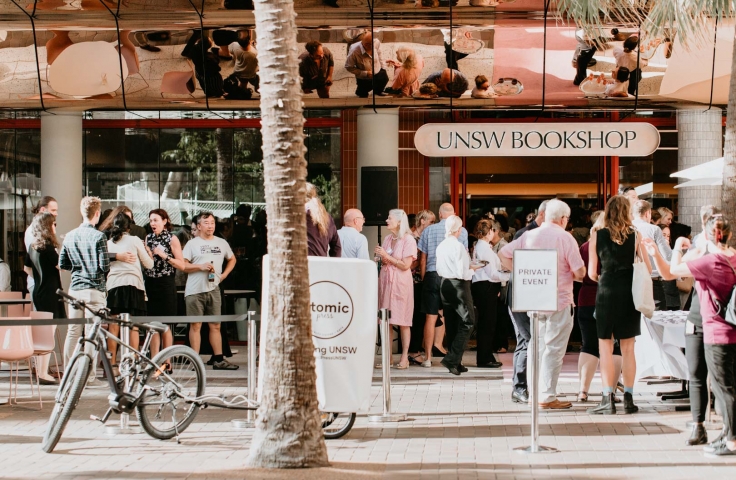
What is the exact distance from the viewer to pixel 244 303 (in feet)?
52.5

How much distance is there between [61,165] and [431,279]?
19.7ft

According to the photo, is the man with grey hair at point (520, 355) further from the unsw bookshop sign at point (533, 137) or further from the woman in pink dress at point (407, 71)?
the woman in pink dress at point (407, 71)

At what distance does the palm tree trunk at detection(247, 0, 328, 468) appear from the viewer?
23.6 ft

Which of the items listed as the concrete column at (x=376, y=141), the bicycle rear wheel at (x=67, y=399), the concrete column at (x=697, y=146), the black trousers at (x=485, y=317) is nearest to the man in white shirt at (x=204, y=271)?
the concrete column at (x=376, y=141)

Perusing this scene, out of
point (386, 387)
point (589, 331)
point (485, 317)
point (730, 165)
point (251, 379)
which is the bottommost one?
point (386, 387)

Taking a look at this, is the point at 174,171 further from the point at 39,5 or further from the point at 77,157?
the point at 39,5

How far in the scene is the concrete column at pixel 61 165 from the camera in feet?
51.1

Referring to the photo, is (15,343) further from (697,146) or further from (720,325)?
(697,146)

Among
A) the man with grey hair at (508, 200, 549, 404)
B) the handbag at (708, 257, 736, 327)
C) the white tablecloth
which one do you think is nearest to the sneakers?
the man with grey hair at (508, 200, 549, 404)

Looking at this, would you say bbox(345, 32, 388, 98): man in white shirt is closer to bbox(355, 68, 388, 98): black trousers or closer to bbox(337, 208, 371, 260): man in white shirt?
bbox(355, 68, 388, 98): black trousers

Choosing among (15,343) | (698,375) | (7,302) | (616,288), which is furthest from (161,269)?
(698,375)

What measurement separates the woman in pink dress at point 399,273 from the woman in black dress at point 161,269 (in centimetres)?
251

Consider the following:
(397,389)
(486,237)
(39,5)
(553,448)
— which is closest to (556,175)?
(486,237)

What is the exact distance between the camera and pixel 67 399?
26.9 ft
